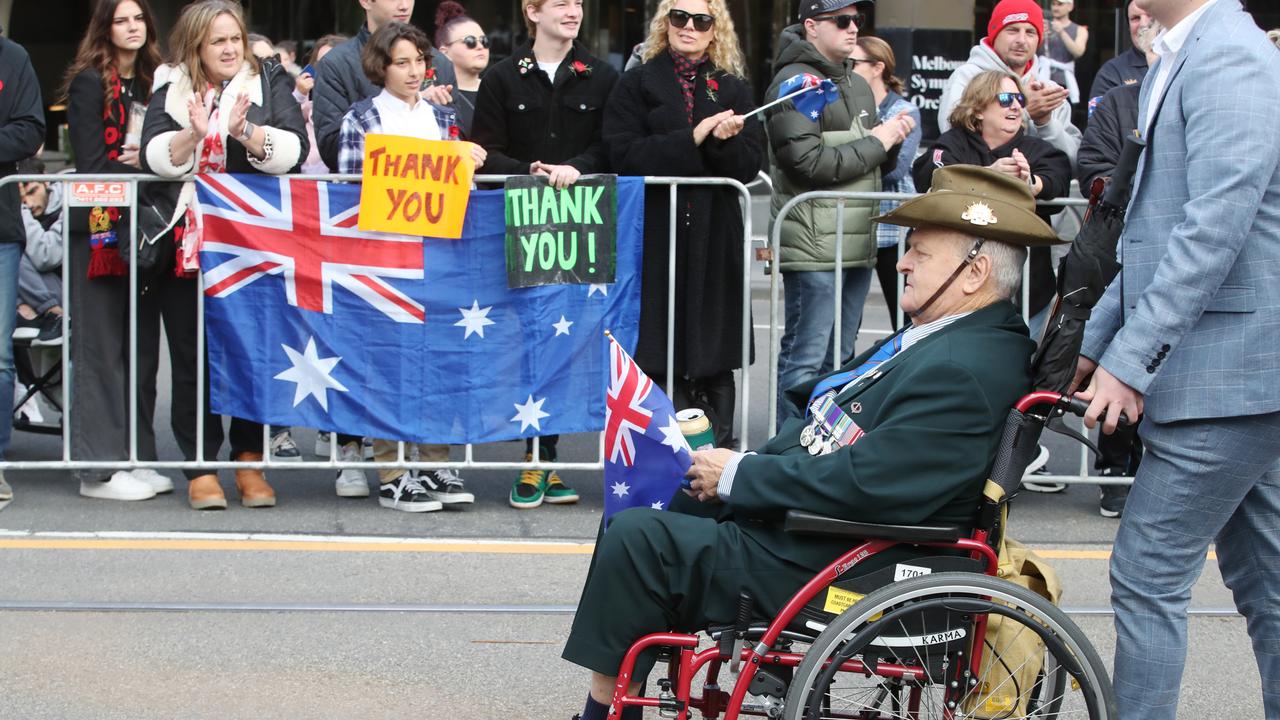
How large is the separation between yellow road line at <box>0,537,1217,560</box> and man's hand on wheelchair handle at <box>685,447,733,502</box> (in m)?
2.24

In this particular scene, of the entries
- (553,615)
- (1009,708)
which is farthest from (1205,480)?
(553,615)

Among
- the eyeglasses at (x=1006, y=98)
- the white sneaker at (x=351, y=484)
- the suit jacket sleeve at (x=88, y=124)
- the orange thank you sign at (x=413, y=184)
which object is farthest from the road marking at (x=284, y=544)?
the eyeglasses at (x=1006, y=98)

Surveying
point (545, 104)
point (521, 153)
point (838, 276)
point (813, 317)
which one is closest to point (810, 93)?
point (838, 276)

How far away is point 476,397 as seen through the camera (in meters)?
6.50

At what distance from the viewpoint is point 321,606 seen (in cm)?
520

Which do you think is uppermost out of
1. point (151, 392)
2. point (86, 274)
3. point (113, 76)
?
point (113, 76)

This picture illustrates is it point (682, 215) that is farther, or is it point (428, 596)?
point (682, 215)

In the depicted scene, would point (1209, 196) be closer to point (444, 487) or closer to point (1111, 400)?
point (1111, 400)

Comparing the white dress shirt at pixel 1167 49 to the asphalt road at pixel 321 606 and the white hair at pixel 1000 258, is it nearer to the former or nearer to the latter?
the white hair at pixel 1000 258

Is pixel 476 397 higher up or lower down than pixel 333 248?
lower down

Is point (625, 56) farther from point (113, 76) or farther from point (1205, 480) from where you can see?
point (1205, 480)

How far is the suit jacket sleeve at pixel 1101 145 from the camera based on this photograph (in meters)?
6.81

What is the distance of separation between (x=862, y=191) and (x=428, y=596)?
272cm

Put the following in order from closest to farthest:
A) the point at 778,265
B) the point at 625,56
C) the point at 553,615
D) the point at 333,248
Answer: the point at 553,615 < the point at 333,248 < the point at 778,265 < the point at 625,56
